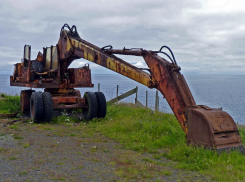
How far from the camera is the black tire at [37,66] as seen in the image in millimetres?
11209

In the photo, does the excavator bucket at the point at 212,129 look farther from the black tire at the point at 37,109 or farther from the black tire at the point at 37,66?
the black tire at the point at 37,66

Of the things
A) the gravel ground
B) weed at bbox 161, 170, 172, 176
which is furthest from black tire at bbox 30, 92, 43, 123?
weed at bbox 161, 170, 172, 176

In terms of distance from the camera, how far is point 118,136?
24.7ft

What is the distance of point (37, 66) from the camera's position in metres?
11.3

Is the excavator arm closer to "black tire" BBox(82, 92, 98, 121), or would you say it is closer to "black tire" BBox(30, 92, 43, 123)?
"black tire" BBox(82, 92, 98, 121)

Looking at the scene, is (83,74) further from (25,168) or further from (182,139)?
(25,168)

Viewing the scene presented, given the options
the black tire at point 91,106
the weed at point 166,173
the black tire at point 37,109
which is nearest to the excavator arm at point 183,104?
the weed at point 166,173

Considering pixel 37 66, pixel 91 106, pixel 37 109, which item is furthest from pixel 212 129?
pixel 37 66

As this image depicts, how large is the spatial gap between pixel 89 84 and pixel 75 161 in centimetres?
577

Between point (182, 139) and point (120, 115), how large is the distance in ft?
13.9

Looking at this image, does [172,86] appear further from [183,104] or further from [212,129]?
[212,129]

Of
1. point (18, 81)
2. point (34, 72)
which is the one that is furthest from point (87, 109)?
point (18, 81)

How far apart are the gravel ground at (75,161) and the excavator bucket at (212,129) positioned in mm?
811

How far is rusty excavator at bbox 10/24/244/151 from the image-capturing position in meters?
5.54
